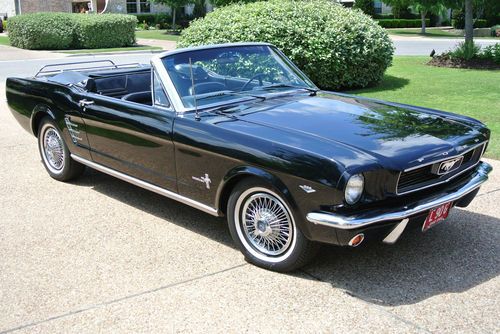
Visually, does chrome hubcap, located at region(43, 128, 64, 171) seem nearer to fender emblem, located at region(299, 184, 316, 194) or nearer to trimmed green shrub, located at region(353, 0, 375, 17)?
fender emblem, located at region(299, 184, 316, 194)

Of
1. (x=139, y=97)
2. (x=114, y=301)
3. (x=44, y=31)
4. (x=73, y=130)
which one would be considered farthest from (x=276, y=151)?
(x=44, y=31)

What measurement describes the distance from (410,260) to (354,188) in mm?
1019

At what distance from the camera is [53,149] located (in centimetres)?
654

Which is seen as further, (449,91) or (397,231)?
(449,91)

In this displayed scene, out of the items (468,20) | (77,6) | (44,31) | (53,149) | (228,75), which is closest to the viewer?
(228,75)

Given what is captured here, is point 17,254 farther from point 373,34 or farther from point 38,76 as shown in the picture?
point 373,34

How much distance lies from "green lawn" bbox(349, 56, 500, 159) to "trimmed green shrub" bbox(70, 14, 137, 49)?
15825 millimetres

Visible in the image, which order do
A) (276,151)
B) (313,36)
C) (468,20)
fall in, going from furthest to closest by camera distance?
(468,20)
(313,36)
(276,151)

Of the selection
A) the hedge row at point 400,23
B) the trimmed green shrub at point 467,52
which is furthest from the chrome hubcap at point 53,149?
the hedge row at point 400,23

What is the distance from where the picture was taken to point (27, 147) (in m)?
8.27

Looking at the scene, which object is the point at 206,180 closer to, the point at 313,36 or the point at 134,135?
the point at 134,135

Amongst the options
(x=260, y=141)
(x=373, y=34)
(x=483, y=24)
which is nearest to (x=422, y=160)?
(x=260, y=141)

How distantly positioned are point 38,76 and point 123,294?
3.92 m

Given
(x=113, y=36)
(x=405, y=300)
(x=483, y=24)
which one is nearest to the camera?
(x=405, y=300)
